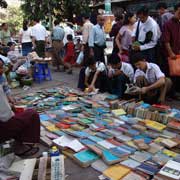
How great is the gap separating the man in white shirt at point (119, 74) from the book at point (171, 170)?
267 centimetres

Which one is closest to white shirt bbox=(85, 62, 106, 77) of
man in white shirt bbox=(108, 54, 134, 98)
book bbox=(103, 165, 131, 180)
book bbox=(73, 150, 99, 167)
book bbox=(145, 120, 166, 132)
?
man in white shirt bbox=(108, 54, 134, 98)

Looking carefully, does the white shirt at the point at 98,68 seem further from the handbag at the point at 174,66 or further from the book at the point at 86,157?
the book at the point at 86,157

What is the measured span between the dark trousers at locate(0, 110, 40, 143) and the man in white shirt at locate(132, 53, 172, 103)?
84.1 inches

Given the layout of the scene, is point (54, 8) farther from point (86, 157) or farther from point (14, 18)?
point (14, 18)

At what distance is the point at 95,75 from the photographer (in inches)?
248

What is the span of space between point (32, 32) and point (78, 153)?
7.13 m

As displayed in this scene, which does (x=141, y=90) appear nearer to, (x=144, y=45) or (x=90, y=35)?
(x=144, y=45)

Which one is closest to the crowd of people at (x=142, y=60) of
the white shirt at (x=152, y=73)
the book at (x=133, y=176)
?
the white shirt at (x=152, y=73)

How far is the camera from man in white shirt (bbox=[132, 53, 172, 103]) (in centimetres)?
516

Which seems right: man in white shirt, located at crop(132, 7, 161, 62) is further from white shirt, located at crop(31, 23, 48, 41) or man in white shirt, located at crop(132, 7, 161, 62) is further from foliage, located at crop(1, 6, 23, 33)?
foliage, located at crop(1, 6, 23, 33)

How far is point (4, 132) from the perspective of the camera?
3.54m

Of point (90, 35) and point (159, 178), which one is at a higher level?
point (90, 35)

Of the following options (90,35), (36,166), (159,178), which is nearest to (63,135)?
(36,166)

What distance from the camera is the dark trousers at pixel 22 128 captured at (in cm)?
351
